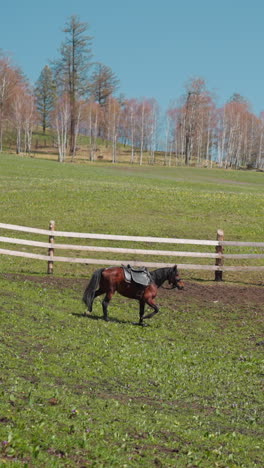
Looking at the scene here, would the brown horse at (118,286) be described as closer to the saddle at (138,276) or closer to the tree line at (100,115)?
the saddle at (138,276)

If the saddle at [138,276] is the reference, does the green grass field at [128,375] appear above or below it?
below

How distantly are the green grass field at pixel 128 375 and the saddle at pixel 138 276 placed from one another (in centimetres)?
107

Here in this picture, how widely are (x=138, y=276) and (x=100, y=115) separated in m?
93.9

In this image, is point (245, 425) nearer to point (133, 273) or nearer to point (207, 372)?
point (207, 372)

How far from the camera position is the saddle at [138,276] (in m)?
14.1

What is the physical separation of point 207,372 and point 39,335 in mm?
3377

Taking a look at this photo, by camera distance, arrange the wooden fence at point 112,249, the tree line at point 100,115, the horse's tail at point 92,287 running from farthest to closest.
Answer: the tree line at point 100,115 < the wooden fence at point 112,249 < the horse's tail at point 92,287

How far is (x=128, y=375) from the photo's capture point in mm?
10656

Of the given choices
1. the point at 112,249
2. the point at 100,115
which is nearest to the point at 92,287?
the point at 112,249

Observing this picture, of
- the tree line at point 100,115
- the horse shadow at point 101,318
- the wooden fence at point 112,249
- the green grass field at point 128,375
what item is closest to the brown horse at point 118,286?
the horse shadow at point 101,318

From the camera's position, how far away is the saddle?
14.1m

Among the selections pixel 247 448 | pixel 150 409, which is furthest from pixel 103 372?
pixel 247 448

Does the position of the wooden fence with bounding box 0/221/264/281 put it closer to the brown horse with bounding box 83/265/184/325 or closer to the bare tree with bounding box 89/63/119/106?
the brown horse with bounding box 83/265/184/325

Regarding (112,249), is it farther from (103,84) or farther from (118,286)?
(103,84)
